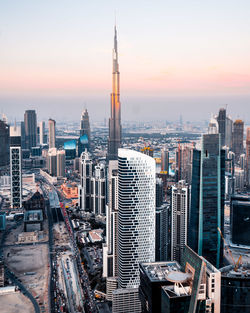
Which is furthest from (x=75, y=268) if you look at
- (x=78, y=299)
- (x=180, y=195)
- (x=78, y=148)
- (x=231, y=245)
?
(x=78, y=148)

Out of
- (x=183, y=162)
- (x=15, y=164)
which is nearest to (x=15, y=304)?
(x=15, y=164)

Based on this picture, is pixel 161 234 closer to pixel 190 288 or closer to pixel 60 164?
pixel 190 288

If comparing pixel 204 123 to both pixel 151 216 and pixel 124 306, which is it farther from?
pixel 124 306

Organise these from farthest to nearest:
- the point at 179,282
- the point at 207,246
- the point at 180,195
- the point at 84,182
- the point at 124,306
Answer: the point at 84,182 → the point at 180,195 → the point at 207,246 → the point at 124,306 → the point at 179,282

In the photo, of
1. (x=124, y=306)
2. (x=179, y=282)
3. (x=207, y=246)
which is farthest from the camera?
(x=207, y=246)

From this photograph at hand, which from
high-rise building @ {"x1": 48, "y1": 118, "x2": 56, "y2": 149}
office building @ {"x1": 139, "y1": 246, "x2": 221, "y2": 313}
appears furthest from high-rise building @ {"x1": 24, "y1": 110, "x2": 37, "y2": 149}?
office building @ {"x1": 139, "y1": 246, "x2": 221, "y2": 313}

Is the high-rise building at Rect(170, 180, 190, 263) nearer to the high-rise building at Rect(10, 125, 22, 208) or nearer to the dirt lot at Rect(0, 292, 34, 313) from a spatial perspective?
the dirt lot at Rect(0, 292, 34, 313)

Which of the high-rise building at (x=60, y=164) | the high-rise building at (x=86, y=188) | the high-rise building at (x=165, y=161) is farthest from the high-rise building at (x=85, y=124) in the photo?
the high-rise building at (x=86, y=188)
